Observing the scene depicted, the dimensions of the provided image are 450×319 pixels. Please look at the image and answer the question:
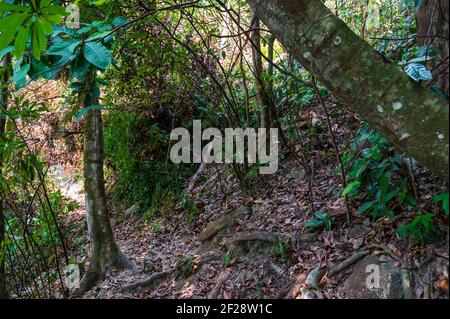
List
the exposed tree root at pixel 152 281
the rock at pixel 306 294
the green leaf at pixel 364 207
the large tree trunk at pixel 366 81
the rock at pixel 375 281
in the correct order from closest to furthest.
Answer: the large tree trunk at pixel 366 81 < the rock at pixel 375 281 < the rock at pixel 306 294 < the green leaf at pixel 364 207 < the exposed tree root at pixel 152 281

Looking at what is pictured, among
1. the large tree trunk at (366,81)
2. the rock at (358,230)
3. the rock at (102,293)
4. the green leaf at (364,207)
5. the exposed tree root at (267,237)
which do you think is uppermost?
the large tree trunk at (366,81)

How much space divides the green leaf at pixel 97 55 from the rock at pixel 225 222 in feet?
8.72

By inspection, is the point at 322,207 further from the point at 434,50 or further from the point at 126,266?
the point at 126,266

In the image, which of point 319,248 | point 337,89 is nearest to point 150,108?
point 319,248

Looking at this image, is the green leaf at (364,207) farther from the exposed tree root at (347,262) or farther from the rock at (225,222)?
the rock at (225,222)

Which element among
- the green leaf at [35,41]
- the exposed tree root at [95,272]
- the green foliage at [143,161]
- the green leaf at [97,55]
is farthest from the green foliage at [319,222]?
the green foliage at [143,161]

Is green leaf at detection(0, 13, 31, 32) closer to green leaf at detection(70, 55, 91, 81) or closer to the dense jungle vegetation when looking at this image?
the dense jungle vegetation

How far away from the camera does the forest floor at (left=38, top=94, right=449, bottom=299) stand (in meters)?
2.31

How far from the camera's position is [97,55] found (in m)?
2.10

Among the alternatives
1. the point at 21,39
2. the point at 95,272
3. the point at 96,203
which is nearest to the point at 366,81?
the point at 21,39

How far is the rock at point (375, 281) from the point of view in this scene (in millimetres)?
2229

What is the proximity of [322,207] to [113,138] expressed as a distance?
180 inches

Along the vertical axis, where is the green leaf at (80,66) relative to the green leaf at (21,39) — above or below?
below

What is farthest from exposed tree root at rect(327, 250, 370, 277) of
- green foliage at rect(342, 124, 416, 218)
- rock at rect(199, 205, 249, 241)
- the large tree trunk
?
rock at rect(199, 205, 249, 241)
